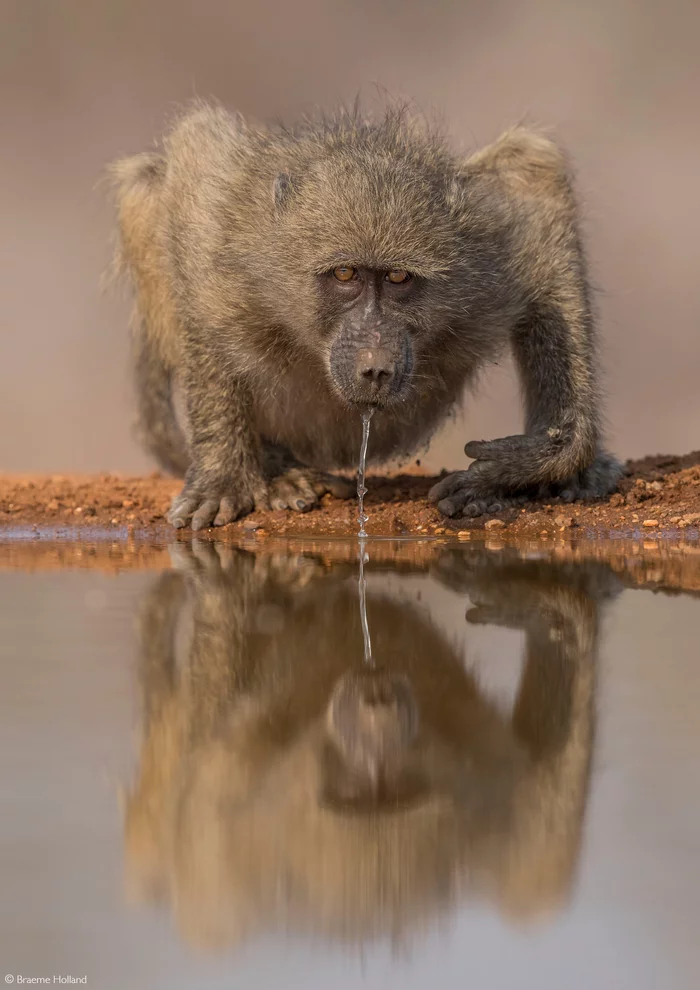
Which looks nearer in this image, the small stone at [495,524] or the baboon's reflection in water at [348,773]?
the baboon's reflection in water at [348,773]

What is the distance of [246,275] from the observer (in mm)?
5383

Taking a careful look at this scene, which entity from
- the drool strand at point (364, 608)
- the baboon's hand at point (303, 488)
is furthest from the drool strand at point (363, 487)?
the drool strand at point (364, 608)

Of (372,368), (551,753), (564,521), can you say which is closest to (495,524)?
(564,521)

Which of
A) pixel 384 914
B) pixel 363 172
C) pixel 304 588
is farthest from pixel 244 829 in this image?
pixel 363 172

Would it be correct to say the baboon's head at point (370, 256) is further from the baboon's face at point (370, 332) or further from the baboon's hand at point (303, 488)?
the baboon's hand at point (303, 488)

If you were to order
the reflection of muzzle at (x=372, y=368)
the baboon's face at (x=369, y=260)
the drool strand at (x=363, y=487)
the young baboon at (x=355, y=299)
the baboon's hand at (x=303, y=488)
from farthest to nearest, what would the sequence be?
the baboon's hand at (x=303, y=488) < the drool strand at (x=363, y=487) < the young baboon at (x=355, y=299) < the baboon's face at (x=369, y=260) < the reflection of muzzle at (x=372, y=368)

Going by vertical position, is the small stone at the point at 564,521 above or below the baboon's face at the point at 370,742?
above

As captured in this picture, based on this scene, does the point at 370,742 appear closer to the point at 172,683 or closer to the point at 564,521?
the point at 172,683

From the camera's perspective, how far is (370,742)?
2076 millimetres

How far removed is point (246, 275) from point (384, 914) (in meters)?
4.20

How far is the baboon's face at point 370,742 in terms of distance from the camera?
5.99 feet

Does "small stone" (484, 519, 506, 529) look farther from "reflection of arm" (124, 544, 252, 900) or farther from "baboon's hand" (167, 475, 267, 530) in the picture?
"reflection of arm" (124, 544, 252, 900)

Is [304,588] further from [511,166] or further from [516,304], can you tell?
[511,166]

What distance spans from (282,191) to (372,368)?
97cm
